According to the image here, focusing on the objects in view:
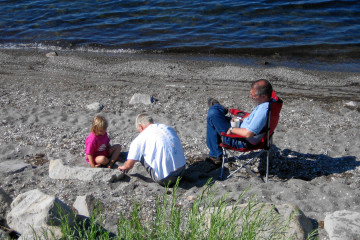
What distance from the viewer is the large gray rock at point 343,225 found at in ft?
13.1

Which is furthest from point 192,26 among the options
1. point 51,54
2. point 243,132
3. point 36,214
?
point 36,214

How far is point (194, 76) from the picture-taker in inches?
421

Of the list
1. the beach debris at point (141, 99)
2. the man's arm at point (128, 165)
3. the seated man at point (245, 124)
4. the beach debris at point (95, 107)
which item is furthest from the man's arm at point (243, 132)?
the beach debris at point (95, 107)

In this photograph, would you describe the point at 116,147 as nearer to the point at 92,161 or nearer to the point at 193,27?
the point at 92,161

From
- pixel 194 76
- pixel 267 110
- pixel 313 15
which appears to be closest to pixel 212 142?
pixel 267 110

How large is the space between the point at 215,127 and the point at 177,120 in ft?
5.85

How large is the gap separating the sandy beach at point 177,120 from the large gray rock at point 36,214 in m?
0.64

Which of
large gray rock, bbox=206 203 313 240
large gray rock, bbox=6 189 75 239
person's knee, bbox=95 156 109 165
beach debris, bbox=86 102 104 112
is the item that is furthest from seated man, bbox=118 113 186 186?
beach debris, bbox=86 102 104 112

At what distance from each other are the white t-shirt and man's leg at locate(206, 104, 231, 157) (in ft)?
2.52

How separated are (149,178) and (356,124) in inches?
161

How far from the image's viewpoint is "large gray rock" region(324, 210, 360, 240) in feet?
13.1

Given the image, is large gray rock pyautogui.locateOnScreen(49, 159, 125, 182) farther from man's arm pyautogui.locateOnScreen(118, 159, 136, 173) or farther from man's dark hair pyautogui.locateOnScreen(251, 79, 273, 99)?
man's dark hair pyautogui.locateOnScreen(251, 79, 273, 99)

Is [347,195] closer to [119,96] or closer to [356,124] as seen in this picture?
[356,124]

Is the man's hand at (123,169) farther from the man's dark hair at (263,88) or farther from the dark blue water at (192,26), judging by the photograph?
the dark blue water at (192,26)
